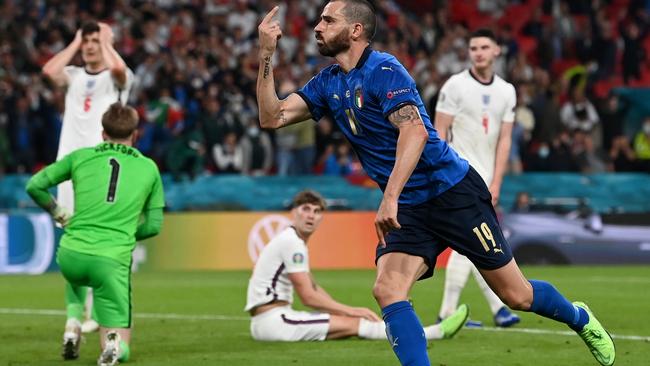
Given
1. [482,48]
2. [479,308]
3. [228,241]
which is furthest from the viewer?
[228,241]

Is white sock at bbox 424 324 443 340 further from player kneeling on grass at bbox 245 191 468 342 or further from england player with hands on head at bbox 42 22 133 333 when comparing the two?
A: england player with hands on head at bbox 42 22 133 333

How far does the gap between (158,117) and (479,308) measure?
408 inches

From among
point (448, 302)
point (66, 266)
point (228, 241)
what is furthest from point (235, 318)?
point (228, 241)

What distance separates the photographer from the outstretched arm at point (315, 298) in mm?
10297

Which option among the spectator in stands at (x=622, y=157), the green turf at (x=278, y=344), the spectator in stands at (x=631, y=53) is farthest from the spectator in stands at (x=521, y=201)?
the spectator in stands at (x=631, y=53)

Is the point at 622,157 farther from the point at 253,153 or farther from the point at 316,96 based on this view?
the point at 316,96

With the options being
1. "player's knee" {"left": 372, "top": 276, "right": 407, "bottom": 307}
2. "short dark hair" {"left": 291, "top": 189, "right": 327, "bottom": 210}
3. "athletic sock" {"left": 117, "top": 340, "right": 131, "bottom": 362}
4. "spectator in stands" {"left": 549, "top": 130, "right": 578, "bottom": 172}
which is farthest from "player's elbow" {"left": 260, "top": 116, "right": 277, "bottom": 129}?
"spectator in stands" {"left": 549, "top": 130, "right": 578, "bottom": 172}

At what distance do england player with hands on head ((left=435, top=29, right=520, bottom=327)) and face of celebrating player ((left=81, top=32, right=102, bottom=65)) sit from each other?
2.99 meters

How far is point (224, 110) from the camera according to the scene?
2305 cm

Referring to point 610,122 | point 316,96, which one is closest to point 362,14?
point 316,96

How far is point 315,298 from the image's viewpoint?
33.9ft

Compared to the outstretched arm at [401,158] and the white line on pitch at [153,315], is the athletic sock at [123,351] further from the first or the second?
the white line on pitch at [153,315]

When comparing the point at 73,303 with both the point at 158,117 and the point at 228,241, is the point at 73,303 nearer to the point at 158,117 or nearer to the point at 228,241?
the point at 228,241

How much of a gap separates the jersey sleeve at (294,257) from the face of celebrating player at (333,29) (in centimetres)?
328
